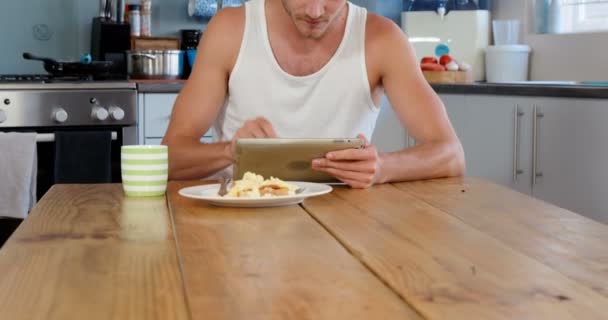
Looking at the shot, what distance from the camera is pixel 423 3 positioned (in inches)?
184

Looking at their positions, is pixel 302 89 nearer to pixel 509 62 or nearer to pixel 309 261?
pixel 309 261

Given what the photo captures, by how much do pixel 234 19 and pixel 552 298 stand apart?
152 centimetres

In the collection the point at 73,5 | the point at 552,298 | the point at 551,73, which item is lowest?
the point at 552,298

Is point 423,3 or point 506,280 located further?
point 423,3

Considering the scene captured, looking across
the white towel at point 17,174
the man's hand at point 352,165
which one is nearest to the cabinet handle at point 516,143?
the white towel at point 17,174

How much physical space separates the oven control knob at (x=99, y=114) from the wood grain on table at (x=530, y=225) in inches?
83.5

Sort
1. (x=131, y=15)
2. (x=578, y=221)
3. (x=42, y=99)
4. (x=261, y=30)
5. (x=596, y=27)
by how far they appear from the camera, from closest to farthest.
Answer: (x=578, y=221)
(x=261, y=30)
(x=42, y=99)
(x=596, y=27)
(x=131, y=15)

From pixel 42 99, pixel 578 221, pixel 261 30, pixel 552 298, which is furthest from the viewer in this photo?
pixel 42 99

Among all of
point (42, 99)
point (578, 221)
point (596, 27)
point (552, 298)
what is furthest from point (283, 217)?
point (596, 27)

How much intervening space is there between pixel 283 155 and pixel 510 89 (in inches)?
79.0

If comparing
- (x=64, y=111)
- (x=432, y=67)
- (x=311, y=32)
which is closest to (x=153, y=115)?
(x=64, y=111)

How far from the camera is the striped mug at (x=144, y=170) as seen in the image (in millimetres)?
→ 1744

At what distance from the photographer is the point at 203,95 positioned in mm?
2307

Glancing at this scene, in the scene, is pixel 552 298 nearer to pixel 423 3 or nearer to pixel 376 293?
pixel 376 293
